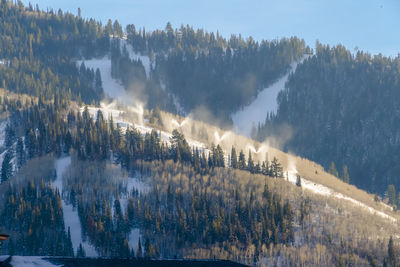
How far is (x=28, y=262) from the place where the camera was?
66250 millimetres

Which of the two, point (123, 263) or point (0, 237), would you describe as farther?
point (123, 263)

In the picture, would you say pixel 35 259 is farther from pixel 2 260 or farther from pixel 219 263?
pixel 219 263

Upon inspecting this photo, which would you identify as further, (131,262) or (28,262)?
(131,262)

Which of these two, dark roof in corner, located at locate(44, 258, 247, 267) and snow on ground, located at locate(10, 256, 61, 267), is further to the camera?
dark roof in corner, located at locate(44, 258, 247, 267)

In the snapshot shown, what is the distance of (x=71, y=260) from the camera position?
229 ft

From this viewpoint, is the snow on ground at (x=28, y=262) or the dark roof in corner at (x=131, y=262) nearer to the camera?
A: the snow on ground at (x=28, y=262)

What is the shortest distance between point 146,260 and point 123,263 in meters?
2.59

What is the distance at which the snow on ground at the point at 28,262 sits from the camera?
64688 millimetres

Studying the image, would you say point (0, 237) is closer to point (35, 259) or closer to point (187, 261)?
point (35, 259)

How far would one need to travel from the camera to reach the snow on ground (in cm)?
6469

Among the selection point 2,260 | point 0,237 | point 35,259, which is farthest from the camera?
point 35,259

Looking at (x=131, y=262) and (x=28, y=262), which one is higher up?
(x=131, y=262)

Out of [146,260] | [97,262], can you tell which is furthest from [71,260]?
[146,260]

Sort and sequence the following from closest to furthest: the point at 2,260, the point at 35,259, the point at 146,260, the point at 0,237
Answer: the point at 0,237 → the point at 2,260 → the point at 35,259 → the point at 146,260
